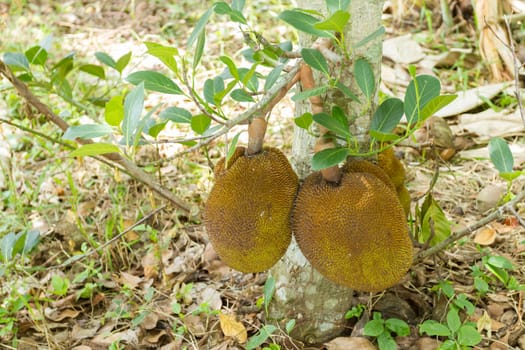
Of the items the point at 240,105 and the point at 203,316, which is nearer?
the point at 203,316

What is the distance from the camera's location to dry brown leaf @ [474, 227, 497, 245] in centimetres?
172

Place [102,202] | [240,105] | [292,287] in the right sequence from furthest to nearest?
1. [240,105]
2. [102,202]
3. [292,287]

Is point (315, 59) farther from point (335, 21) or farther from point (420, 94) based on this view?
point (420, 94)

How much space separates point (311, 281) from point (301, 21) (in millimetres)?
625

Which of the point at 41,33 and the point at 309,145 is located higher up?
the point at 309,145

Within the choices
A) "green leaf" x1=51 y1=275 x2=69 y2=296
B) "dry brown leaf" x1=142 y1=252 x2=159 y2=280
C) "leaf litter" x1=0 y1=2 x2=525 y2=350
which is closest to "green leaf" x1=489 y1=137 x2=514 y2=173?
"leaf litter" x1=0 y1=2 x2=525 y2=350

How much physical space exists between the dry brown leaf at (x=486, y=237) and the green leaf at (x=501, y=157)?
50 cm

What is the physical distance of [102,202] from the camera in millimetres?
2152

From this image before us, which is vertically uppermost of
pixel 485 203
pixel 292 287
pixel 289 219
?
pixel 289 219

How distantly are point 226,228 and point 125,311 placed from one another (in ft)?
1.97

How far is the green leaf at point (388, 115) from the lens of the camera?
3.88 ft

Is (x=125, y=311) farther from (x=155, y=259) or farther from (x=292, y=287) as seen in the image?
(x=292, y=287)

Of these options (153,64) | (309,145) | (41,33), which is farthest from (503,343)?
(41,33)

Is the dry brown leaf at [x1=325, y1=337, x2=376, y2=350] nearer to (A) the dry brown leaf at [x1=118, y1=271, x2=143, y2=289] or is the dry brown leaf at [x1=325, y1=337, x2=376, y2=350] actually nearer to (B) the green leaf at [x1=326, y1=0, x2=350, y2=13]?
(A) the dry brown leaf at [x1=118, y1=271, x2=143, y2=289]
